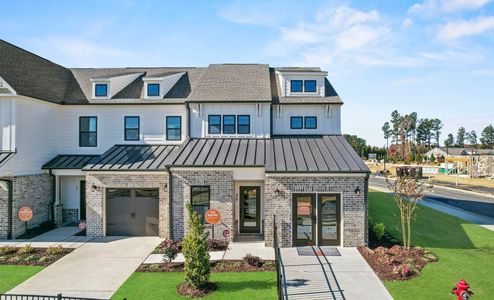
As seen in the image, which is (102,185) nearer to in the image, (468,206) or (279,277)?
(279,277)

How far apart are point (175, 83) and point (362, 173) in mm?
13012

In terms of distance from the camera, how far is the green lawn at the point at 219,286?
9.16 meters

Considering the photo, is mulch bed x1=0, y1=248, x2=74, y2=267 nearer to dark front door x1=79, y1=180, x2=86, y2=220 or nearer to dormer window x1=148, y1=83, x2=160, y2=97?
dark front door x1=79, y1=180, x2=86, y2=220

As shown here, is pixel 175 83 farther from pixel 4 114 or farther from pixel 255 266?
pixel 255 266

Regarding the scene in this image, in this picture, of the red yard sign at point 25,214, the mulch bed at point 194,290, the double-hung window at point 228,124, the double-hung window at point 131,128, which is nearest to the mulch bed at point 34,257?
the red yard sign at point 25,214

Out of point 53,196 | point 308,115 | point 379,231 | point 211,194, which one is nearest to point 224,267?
point 211,194

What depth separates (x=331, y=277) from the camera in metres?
10.4

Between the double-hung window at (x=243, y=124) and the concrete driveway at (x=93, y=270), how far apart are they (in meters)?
7.45

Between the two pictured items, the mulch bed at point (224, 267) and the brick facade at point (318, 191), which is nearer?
the mulch bed at point (224, 267)

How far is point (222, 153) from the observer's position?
15664mm

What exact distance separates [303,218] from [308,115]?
23.9 ft

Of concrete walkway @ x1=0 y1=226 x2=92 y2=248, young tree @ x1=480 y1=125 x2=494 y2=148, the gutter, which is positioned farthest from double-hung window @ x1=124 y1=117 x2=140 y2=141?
young tree @ x1=480 y1=125 x2=494 y2=148

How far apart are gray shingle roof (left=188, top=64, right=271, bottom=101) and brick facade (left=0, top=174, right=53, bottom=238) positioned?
375 inches

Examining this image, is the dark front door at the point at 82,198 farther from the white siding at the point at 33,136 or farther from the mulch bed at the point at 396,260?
the mulch bed at the point at 396,260
